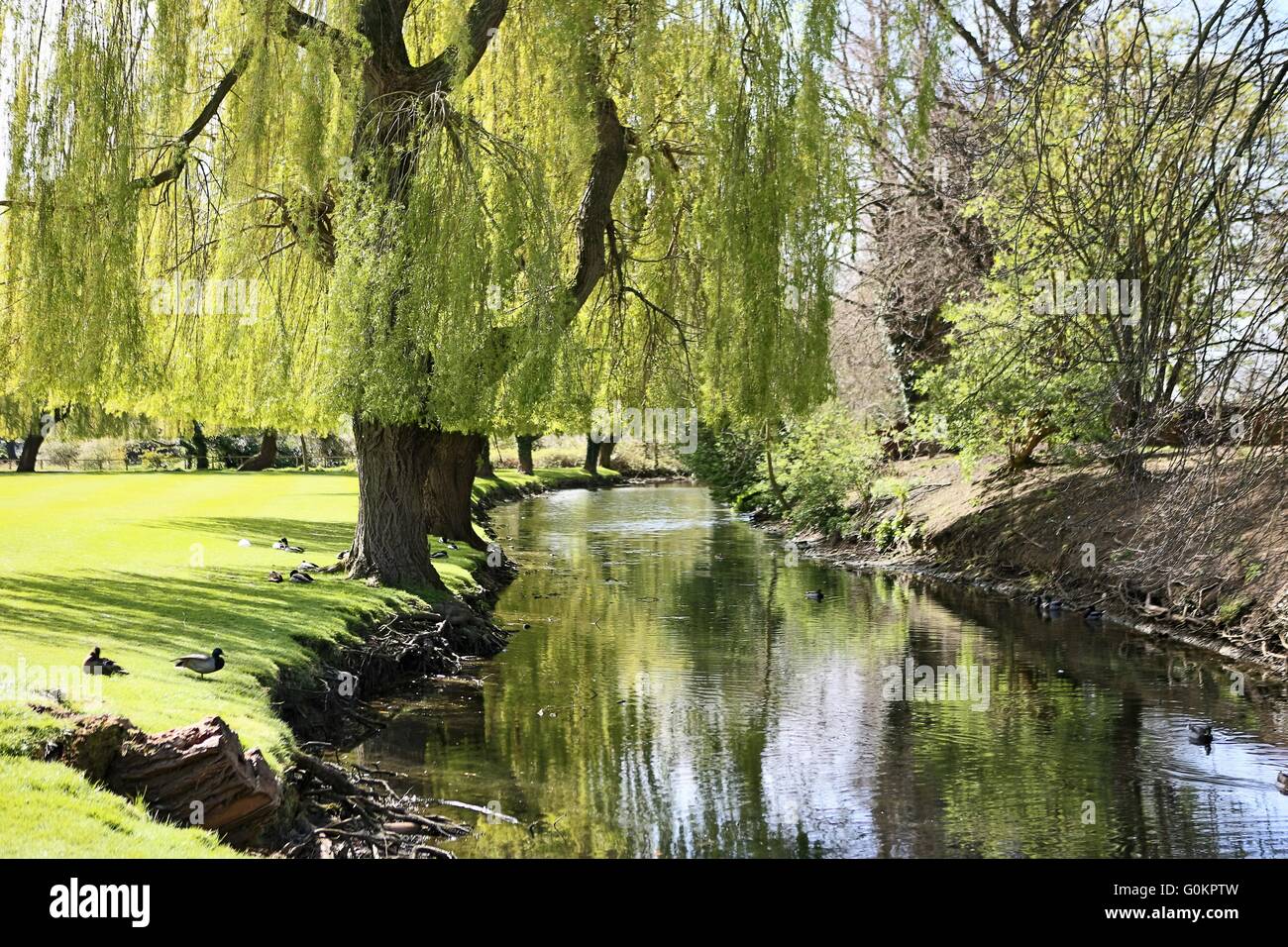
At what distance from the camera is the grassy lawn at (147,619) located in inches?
238

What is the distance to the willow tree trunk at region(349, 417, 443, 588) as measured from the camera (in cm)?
1459

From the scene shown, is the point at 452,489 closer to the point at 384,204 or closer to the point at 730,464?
the point at 384,204

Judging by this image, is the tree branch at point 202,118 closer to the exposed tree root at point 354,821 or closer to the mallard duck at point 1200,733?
the exposed tree root at point 354,821

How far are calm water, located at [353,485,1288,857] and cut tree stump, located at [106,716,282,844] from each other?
1.46 meters

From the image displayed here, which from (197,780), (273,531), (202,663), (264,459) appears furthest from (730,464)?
(197,780)

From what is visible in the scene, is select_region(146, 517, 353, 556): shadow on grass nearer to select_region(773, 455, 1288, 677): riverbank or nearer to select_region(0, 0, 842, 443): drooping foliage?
select_region(0, 0, 842, 443): drooping foliage

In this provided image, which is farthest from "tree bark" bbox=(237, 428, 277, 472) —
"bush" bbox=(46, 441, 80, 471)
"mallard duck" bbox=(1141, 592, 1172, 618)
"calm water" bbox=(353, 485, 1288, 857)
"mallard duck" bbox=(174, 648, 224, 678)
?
"mallard duck" bbox=(174, 648, 224, 678)

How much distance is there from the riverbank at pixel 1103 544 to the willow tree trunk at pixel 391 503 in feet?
26.9

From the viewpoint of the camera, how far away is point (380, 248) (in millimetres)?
12344

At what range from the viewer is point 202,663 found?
9266 mm

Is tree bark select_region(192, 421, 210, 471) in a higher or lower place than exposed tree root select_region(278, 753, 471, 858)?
higher

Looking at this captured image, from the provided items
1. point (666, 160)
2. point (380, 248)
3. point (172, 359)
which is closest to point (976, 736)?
point (380, 248)
